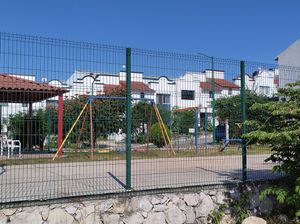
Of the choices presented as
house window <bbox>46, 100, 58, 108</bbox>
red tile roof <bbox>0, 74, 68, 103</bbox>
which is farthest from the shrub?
red tile roof <bbox>0, 74, 68, 103</bbox>

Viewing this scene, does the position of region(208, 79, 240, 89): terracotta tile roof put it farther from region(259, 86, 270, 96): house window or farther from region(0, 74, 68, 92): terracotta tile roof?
region(0, 74, 68, 92): terracotta tile roof

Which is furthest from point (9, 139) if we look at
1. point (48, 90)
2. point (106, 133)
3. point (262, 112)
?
point (262, 112)

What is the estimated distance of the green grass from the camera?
827cm

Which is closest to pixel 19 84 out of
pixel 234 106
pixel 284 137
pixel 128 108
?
pixel 128 108

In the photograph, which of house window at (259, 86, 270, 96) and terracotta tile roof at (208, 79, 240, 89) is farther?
house window at (259, 86, 270, 96)

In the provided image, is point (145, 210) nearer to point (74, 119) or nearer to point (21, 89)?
point (21, 89)

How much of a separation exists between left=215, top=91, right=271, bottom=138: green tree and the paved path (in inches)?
29.6

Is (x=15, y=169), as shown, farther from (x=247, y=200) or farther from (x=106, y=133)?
(x=247, y=200)

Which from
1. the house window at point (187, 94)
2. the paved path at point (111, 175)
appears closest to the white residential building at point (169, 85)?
the house window at point (187, 94)

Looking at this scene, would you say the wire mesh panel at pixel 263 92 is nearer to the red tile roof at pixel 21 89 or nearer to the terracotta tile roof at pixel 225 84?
the terracotta tile roof at pixel 225 84

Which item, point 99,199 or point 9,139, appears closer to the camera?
point 99,199

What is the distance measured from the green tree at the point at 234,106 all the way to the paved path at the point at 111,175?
75 cm

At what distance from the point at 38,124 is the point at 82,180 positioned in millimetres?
1759

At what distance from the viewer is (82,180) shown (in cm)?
871
